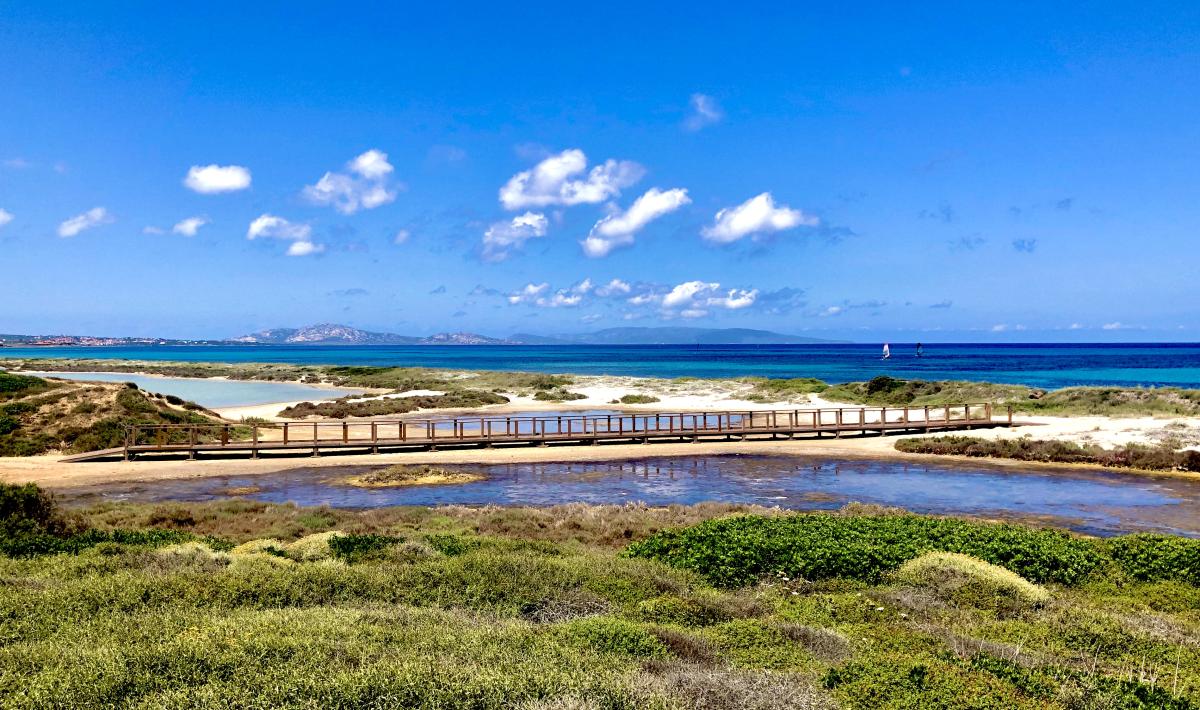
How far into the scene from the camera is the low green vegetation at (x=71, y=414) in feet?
98.6

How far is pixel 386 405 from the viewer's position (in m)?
50.9

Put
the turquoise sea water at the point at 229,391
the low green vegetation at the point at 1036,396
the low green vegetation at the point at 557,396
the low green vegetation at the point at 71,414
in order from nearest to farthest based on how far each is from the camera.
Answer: the low green vegetation at the point at 71,414, the low green vegetation at the point at 1036,396, the turquoise sea water at the point at 229,391, the low green vegetation at the point at 557,396

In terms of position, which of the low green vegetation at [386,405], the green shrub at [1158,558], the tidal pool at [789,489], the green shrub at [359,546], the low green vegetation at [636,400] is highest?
the green shrub at [359,546]

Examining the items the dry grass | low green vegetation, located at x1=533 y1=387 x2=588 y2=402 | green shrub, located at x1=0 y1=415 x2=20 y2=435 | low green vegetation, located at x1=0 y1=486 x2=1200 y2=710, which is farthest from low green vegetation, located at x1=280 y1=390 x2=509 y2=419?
low green vegetation, located at x1=0 y1=486 x2=1200 y2=710

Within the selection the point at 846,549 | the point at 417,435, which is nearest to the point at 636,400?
the point at 417,435

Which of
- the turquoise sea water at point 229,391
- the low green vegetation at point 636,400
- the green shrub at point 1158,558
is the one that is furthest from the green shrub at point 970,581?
the turquoise sea water at point 229,391

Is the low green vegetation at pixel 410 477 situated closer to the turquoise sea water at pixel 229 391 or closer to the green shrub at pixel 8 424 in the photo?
the green shrub at pixel 8 424

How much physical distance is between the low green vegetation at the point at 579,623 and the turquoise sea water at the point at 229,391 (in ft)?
162

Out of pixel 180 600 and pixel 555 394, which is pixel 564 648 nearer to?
pixel 180 600

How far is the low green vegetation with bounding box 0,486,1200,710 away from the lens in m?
5.30

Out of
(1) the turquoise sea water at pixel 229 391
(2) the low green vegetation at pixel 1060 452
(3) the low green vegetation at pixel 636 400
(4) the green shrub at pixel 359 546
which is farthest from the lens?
(1) the turquoise sea water at pixel 229 391

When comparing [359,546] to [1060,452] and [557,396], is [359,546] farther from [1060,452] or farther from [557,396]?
[557,396]

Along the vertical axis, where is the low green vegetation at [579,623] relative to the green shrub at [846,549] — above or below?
above

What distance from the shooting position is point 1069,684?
6023 millimetres
